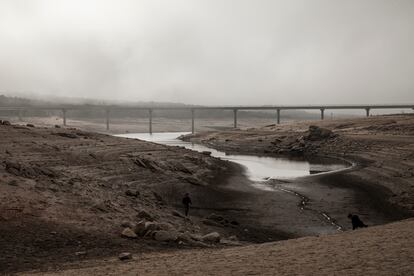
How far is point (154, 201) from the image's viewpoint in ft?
98.3

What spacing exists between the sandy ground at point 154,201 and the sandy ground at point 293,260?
91 millimetres

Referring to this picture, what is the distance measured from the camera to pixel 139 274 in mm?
13453

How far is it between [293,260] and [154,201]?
16.8 metres

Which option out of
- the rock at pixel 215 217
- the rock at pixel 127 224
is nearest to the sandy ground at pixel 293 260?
the rock at pixel 127 224

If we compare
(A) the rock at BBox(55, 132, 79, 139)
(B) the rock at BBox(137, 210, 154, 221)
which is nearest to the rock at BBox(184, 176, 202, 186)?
(A) the rock at BBox(55, 132, 79, 139)

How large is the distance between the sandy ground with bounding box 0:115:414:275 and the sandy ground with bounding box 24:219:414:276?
0.09 meters

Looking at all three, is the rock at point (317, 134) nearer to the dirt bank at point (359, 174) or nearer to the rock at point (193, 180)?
the dirt bank at point (359, 174)

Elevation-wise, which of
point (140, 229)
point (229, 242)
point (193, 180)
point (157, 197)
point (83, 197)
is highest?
point (83, 197)

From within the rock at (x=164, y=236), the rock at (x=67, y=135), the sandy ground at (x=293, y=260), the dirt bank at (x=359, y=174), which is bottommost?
the dirt bank at (x=359, y=174)

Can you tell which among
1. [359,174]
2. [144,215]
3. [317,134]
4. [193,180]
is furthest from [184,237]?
[317,134]

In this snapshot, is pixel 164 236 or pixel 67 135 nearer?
pixel 164 236

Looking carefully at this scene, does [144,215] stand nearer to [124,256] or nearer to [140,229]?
[140,229]

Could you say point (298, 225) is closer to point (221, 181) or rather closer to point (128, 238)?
point (128, 238)

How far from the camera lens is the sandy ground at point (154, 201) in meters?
16.4
